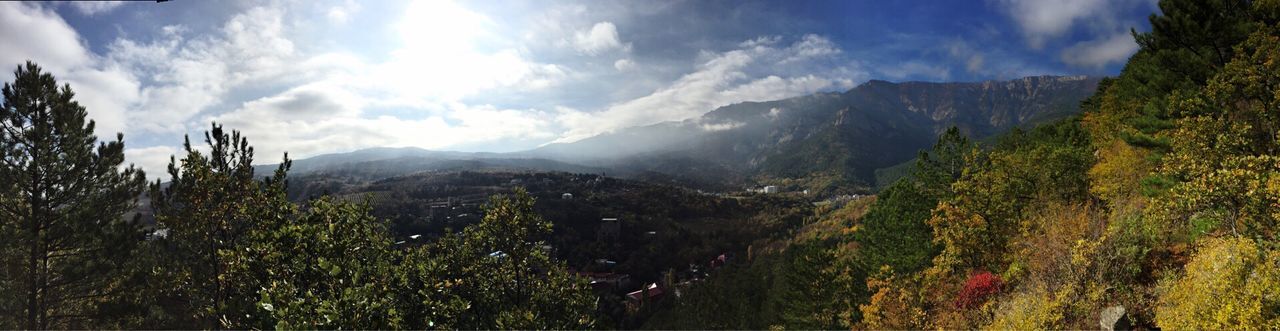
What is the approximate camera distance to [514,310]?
10.4 metres

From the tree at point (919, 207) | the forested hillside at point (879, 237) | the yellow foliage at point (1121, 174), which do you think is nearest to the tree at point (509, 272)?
the forested hillside at point (879, 237)

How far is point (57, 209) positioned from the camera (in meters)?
17.4

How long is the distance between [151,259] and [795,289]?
4316 cm

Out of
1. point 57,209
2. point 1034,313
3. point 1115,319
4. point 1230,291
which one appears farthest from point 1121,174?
point 57,209

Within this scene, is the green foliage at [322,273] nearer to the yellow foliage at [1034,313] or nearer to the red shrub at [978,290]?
the yellow foliage at [1034,313]

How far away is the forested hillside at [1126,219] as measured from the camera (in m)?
14.3

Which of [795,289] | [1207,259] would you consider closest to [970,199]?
[1207,259]

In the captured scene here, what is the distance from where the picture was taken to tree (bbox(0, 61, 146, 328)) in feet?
52.3

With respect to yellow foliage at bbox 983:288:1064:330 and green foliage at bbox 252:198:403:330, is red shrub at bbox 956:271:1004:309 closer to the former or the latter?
yellow foliage at bbox 983:288:1064:330

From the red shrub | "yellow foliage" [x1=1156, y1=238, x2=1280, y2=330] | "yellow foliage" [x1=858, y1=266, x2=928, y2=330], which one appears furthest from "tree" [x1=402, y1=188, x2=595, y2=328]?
"yellow foliage" [x1=858, y1=266, x2=928, y2=330]

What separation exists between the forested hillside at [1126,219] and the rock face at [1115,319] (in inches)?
2.0

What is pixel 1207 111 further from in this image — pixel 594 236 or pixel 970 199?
pixel 594 236

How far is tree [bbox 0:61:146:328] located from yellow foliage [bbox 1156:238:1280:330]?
119 feet

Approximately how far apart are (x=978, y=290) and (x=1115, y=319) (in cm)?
709
